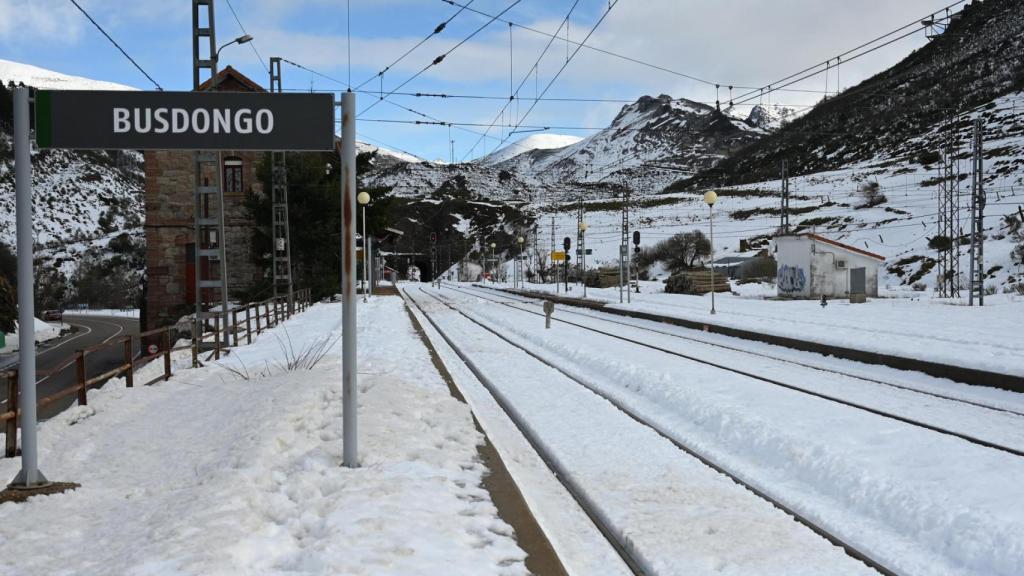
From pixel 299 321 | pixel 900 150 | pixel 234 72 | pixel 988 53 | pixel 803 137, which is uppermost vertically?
pixel 988 53

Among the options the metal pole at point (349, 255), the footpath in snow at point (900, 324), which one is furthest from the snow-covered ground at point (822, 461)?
the footpath in snow at point (900, 324)

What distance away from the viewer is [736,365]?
14016mm

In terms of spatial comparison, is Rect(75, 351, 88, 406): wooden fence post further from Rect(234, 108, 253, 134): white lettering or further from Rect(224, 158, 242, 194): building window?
Rect(224, 158, 242, 194): building window

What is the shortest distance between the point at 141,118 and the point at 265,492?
3.12 m

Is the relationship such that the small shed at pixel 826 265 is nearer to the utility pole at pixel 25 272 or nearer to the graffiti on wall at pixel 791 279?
the graffiti on wall at pixel 791 279

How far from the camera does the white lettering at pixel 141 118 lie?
6035mm

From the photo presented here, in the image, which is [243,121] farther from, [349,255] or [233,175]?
[233,175]

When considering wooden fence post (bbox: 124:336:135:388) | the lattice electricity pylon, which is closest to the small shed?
the lattice electricity pylon

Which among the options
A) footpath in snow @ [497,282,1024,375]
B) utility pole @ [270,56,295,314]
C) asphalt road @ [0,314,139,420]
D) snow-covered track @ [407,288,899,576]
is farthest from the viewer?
asphalt road @ [0,314,139,420]

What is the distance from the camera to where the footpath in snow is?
14141mm

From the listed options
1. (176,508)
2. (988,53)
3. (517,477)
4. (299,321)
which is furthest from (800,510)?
(988,53)

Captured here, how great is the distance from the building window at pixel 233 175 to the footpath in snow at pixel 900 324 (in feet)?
75.9

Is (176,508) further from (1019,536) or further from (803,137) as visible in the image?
(803,137)

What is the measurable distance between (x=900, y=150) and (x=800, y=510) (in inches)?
5461
